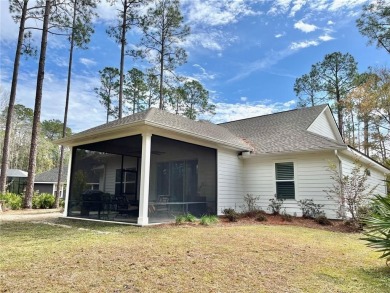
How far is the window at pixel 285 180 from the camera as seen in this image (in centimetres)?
1108

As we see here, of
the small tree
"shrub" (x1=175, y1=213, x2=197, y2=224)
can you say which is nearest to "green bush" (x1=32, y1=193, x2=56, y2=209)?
"shrub" (x1=175, y1=213, x2=197, y2=224)

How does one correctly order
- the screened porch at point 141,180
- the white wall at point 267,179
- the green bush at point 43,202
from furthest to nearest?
the green bush at point 43,202 → the white wall at point 267,179 → the screened porch at point 141,180

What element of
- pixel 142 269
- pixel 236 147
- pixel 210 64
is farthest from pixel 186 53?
pixel 142 269

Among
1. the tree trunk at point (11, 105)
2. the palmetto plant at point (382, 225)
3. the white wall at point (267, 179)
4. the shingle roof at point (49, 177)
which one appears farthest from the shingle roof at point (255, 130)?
the shingle roof at point (49, 177)

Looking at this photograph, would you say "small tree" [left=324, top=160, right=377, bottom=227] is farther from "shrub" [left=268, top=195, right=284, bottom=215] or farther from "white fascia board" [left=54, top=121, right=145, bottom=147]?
"white fascia board" [left=54, top=121, right=145, bottom=147]

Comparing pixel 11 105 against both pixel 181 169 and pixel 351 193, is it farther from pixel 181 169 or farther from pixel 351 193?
pixel 351 193

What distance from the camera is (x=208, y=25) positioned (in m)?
18.0

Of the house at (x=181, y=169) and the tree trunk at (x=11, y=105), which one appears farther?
the tree trunk at (x=11, y=105)

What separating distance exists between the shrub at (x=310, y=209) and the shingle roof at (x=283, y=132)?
78.3 inches

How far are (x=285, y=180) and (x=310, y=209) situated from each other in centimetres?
146

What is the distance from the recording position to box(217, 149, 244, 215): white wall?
36.3ft

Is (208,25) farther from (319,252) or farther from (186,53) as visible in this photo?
(319,252)

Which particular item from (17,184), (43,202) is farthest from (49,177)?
(43,202)

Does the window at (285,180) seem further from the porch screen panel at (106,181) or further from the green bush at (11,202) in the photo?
the green bush at (11,202)
